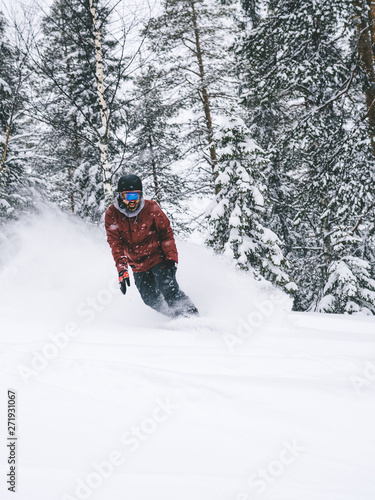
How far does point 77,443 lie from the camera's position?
1.78 m

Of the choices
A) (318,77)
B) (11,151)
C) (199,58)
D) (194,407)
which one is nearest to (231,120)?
(318,77)

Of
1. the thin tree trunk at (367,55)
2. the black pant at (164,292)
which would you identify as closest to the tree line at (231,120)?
the thin tree trunk at (367,55)

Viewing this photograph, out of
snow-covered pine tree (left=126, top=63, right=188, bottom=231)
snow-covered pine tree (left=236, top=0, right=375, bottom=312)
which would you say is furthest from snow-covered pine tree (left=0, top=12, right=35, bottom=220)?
snow-covered pine tree (left=236, top=0, right=375, bottom=312)

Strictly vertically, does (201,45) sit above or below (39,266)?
above

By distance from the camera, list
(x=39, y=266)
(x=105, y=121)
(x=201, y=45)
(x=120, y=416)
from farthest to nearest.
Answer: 1. (x=201, y=45)
2. (x=105, y=121)
3. (x=39, y=266)
4. (x=120, y=416)

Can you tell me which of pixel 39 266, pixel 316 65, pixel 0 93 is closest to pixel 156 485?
pixel 39 266

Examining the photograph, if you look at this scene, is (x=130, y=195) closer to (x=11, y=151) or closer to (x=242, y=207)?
(x=242, y=207)

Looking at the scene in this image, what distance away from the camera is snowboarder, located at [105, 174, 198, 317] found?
4629mm

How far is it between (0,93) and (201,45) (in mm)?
7063

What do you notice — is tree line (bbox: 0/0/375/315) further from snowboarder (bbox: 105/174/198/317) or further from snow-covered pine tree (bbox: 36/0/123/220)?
snowboarder (bbox: 105/174/198/317)

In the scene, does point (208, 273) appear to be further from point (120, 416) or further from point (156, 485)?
point (156, 485)

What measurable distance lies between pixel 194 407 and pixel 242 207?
331 inches

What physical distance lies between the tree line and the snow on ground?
4.89m

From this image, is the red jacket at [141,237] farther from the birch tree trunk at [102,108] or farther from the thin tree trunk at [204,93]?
the thin tree trunk at [204,93]
